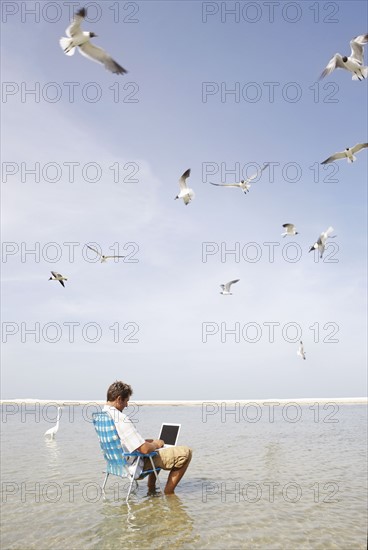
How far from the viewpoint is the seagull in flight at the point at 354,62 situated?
1190 centimetres

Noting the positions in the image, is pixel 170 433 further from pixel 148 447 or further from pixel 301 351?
pixel 301 351

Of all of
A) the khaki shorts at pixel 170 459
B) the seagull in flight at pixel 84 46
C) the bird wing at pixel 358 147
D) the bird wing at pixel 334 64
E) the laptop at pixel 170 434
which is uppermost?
the bird wing at pixel 334 64

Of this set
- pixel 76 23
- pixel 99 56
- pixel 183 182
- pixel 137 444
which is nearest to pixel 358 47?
pixel 183 182

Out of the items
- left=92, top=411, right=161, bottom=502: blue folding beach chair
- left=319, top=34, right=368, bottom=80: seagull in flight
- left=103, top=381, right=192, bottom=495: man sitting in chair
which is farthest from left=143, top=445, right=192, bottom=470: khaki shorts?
left=319, top=34, right=368, bottom=80: seagull in flight

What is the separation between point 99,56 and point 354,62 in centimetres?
593

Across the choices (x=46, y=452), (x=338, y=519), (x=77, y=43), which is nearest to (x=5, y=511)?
(x=338, y=519)

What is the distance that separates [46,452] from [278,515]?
29.4ft

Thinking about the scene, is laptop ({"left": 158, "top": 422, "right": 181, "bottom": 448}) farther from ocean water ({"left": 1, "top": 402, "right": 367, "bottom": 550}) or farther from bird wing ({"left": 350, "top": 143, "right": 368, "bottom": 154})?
bird wing ({"left": 350, "top": 143, "right": 368, "bottom": 154})

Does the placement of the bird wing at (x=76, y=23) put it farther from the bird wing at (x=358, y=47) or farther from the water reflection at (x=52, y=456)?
the water reflection at (x=52, y=456)

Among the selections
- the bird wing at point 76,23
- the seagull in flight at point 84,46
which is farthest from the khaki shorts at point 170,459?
the bird wing at point 76,23

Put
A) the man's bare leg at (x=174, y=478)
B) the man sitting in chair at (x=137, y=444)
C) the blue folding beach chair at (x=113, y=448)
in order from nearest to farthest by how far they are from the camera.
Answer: the man sitting in chair at (x=137, y=444)
the blue folding beach chair at (x=113, y=448)
the man's bare leg at (x=174, y=478)

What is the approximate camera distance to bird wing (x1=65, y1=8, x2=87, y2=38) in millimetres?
9367

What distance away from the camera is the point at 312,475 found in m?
9.99

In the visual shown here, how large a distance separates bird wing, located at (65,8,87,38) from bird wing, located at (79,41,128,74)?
1.31 feet
